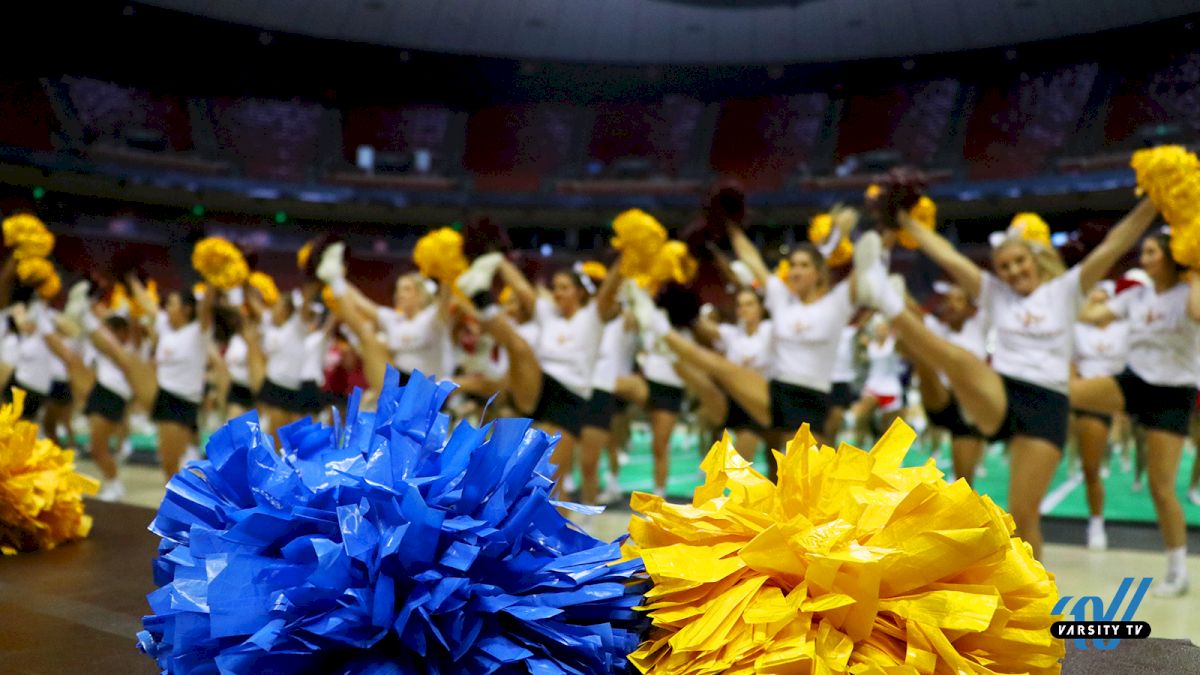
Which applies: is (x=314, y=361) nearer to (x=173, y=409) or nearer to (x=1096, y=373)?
(x=173, y=409)

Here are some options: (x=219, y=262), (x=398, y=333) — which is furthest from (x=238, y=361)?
(x=398, y=333)

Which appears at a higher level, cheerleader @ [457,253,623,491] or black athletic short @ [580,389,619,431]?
cheerleader @ [457,253,623,491]

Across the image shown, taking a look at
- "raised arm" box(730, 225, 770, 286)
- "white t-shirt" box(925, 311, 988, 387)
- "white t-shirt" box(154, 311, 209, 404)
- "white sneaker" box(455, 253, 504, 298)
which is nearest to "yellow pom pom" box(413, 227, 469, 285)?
"white sneaker" box(455, 253, 504, 298)

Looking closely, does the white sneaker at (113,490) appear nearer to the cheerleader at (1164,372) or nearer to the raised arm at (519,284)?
the raised arm at (519,284)

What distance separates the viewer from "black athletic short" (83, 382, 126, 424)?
597 centimetres

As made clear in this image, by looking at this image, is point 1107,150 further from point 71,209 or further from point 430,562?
point 71,209

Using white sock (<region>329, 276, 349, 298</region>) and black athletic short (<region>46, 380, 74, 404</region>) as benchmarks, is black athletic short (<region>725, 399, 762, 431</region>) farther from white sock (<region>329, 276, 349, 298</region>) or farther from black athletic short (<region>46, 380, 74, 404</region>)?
black athletic short (<region>46, 380, 74, 404</region>)

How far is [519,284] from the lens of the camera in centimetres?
477

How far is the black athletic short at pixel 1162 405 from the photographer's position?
3660mm

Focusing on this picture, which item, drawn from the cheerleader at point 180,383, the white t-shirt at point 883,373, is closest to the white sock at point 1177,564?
the white t-shirt at point 883,373

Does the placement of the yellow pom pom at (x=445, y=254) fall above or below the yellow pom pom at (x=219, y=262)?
above

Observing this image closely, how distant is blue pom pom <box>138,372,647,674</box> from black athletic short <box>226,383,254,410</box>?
6.75 m

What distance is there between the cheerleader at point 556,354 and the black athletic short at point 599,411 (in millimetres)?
64

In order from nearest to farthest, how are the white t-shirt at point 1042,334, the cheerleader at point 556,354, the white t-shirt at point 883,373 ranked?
the white t-shirt at point 1042,334 < the cheerleader at point 556,354 < the white t-shirt at point 883,373
